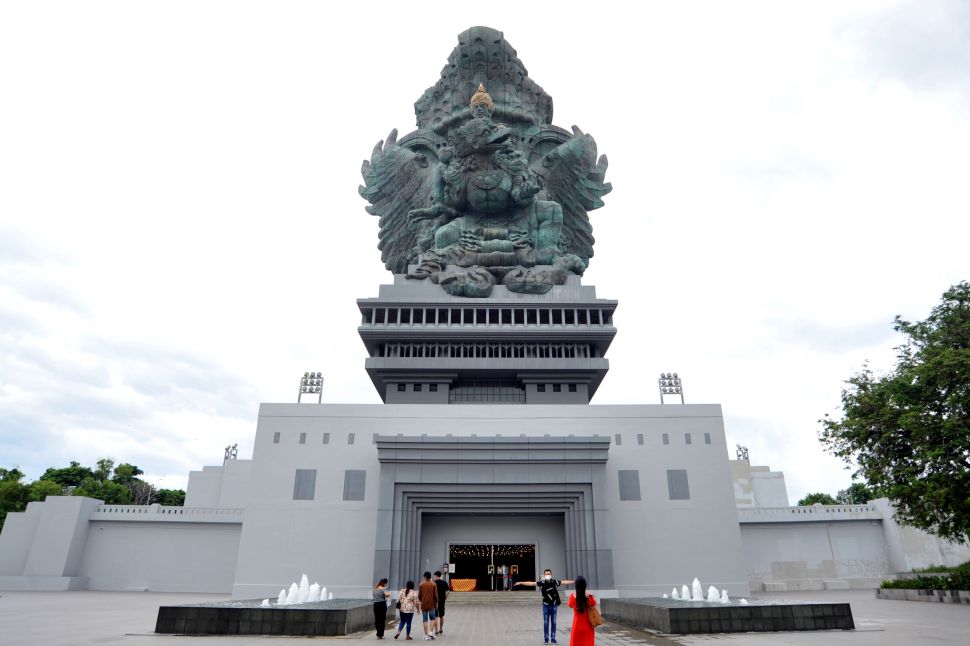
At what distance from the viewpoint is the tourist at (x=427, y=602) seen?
14.2 meters

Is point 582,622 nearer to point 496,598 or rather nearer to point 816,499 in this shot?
point 496,598

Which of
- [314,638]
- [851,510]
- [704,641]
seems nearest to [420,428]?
[314,638]

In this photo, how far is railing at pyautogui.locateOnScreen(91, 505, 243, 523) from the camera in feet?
132

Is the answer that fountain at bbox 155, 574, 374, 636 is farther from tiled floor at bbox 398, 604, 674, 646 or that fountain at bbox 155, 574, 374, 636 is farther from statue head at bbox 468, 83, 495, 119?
statue head at bbox 468, 83, 495, 119

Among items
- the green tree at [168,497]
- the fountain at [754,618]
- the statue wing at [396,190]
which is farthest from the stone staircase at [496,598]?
the green tree at [168,497]

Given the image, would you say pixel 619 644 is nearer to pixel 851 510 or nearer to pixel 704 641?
pixel 704 641

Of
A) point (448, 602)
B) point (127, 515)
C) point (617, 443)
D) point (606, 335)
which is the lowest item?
point (448, 602)

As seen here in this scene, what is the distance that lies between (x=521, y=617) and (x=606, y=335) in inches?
1206

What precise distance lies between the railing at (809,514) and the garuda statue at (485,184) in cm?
2413

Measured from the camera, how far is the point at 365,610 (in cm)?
1723

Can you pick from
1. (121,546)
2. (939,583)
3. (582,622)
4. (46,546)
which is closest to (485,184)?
(121,546)

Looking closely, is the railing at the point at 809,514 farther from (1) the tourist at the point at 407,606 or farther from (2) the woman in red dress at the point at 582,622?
(2) the woman in red dress at the point at 582,622

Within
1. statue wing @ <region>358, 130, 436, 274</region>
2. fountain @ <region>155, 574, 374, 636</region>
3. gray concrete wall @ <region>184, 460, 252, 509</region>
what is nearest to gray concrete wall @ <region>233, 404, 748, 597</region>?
fountain @ <region>155, 574, 374, 636</region>

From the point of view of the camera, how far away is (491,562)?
32531 millimetres
